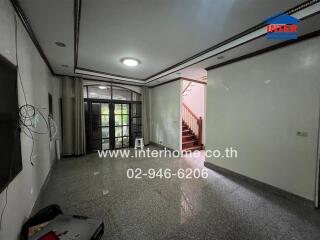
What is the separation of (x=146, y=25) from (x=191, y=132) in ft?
15.0

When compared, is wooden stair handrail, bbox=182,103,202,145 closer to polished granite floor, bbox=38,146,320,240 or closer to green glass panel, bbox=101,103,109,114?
polished granite floor, bbox=38,146,320,240

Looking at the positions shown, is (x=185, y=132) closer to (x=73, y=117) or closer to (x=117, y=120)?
(x=117, y=120)

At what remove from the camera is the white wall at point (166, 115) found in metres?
4.92

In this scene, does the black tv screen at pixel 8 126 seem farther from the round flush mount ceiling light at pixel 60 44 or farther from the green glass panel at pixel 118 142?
the green glass panel at pixel 118 142

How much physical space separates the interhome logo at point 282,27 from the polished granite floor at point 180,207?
2.66m

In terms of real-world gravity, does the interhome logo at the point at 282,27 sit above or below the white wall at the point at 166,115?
above

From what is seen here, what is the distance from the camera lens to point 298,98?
230 cm

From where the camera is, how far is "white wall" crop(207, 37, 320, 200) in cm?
221

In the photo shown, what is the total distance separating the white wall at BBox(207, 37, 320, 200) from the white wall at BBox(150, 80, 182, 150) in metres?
1.60

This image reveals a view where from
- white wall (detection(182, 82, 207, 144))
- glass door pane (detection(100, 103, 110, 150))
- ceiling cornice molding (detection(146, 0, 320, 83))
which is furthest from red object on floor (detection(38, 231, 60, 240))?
white wall (detection(182, 82, 207, 144))

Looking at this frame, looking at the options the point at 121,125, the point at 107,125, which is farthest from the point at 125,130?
the point at 107,125

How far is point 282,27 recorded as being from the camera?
2059mm

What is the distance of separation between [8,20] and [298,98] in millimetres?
3933

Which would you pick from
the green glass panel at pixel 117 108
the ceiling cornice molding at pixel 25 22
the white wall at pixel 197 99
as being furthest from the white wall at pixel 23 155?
the white wall at pixel 197 99
